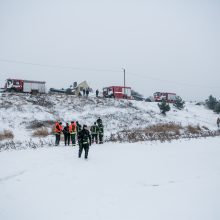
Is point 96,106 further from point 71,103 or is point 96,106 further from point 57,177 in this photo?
point 57,177

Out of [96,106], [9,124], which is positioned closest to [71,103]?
[96,106]

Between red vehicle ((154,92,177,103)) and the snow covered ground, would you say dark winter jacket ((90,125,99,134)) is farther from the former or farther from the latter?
red vehicle ((154,92,177,103))

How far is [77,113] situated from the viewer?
32.0 m

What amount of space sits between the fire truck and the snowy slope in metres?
3.86

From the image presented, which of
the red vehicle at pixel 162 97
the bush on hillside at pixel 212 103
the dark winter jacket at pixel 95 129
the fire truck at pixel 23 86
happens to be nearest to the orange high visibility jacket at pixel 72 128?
the dark winter jacket at pixel 95 129

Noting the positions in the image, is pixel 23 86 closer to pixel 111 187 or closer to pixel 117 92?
pixel 117 92

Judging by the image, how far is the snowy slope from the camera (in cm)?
2635

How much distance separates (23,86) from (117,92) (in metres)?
17.8

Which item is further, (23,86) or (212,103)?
(212,103)

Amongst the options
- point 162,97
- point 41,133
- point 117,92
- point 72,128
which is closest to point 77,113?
point 41,133

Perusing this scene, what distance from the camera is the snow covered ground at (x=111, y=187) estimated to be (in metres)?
5.49

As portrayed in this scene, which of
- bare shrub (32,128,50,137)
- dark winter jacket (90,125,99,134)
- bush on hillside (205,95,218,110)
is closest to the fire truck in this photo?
bare shrub (32,128,50,137)

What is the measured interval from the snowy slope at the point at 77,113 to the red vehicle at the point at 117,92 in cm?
514

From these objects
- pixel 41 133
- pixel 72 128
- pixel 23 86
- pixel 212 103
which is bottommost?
pixel 41 133
